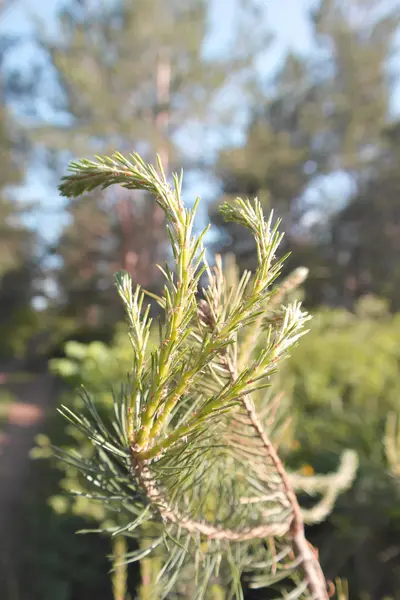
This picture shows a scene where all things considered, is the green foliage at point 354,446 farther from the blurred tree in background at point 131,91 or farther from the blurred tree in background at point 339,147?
the blurred tree in background at point 339,147

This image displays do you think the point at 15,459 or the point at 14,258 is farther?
the point at 14,258

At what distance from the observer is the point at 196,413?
575 millimetres

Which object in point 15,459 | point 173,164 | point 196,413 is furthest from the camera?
point 173,164

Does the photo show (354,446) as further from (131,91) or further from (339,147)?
(339,147)

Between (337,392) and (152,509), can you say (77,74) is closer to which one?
(337,392)

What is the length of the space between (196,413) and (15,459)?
644 cm

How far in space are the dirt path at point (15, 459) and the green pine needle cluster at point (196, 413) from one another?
2.98 m

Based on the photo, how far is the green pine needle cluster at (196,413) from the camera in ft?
1.83

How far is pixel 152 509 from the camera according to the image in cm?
67

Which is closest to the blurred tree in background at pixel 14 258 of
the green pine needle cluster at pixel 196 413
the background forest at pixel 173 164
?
the background forest at pixel 173 164

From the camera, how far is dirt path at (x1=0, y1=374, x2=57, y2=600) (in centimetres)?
365

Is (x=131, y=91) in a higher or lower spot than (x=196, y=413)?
higher

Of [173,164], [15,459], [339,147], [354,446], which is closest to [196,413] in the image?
[354,446]

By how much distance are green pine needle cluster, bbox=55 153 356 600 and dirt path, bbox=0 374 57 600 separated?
2.98m
